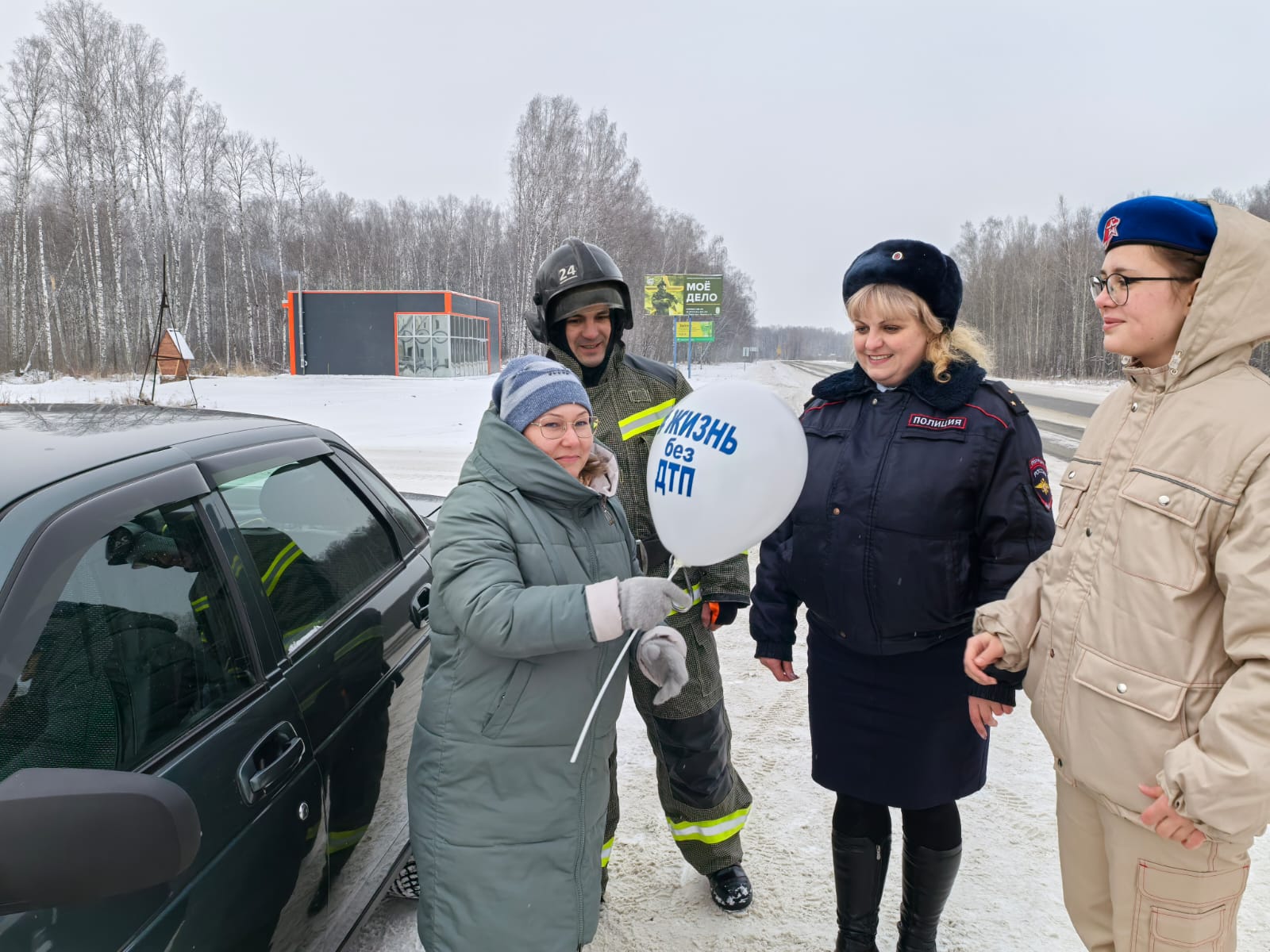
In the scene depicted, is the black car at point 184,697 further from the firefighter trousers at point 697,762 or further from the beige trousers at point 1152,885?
the beige trousers at point 1152,885

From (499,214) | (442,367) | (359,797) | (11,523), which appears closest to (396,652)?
(359,797)

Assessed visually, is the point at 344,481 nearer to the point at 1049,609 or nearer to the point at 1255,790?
the point at 1049,609

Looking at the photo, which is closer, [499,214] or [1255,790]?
[1255,790]

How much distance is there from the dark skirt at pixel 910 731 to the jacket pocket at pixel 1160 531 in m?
0.64

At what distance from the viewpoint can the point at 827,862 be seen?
259cm

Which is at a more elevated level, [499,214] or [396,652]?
[499,214]

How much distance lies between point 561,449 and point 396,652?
90 centimetres

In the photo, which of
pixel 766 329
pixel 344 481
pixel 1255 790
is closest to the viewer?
pixel 1255 790

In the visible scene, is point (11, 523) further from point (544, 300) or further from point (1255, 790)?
point (1255, 790)

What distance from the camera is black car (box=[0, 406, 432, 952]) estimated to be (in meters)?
1.02

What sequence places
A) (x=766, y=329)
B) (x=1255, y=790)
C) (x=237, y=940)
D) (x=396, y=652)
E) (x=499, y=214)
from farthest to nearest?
(x=766, y=329)
(x=499, y=214)
(x=396, y=652)
(x=237, y=940)
(x=1255, y=790)

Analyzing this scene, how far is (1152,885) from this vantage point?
1.38 m

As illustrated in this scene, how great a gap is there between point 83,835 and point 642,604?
87cm

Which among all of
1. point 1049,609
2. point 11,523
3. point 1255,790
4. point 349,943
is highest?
point 11,523
